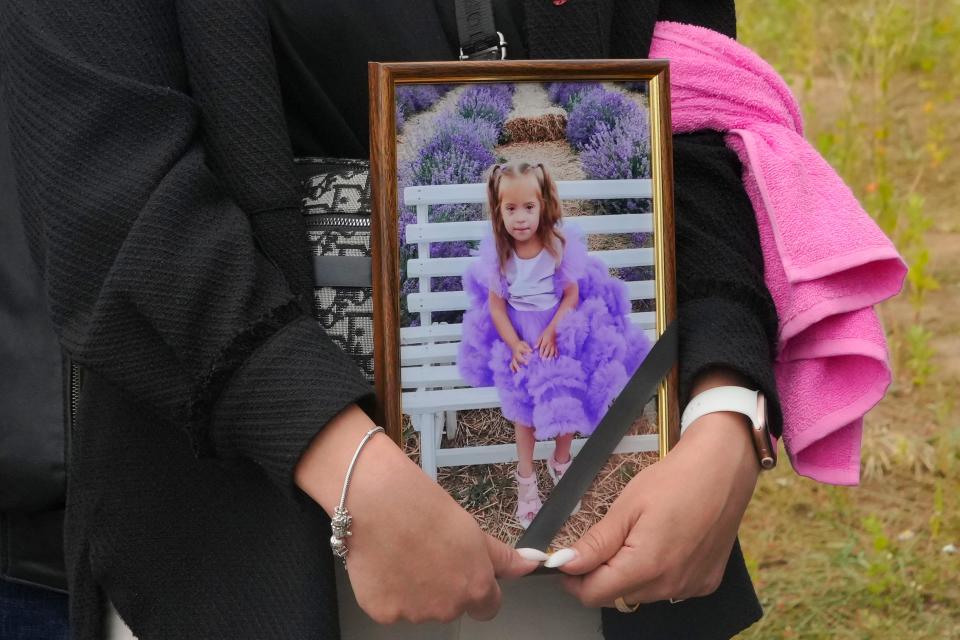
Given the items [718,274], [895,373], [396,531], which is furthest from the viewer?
[895,373]

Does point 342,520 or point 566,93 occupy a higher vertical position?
point 566,93

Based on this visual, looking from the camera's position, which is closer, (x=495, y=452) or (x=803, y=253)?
(x=495, y=452)

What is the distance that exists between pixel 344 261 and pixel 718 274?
0.37m

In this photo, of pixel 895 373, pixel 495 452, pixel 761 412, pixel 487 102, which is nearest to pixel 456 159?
pixel 487 102

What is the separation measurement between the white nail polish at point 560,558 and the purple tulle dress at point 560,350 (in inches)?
4.0

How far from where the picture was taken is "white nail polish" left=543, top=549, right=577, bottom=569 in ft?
3.02

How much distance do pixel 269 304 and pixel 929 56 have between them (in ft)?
11.7

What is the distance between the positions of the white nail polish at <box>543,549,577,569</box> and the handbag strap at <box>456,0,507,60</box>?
46 centimetres

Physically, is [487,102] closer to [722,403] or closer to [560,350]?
[560,350]

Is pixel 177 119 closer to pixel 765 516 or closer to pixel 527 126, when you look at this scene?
pixel 527 126

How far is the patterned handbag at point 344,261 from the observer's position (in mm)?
973

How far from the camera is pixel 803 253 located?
1.06m

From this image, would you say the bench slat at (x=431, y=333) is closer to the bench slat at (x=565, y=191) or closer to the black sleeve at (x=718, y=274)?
the bench slat at (x=565, y=191)

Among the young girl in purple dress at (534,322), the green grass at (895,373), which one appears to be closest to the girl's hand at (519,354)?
the young girl in purple dress at (534,322)
